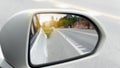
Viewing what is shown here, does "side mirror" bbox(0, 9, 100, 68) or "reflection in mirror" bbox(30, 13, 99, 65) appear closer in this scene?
"side mirror" bbox(0, 9, 100, 68)

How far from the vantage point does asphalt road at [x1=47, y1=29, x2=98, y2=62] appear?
723 mm

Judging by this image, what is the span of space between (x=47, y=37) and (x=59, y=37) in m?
0.06

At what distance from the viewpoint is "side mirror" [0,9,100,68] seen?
1.78ft

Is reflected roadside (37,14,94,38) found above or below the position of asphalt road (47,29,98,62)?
above

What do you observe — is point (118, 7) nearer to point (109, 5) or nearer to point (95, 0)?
point (109, 5)

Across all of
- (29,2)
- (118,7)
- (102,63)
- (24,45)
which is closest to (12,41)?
(24,45)

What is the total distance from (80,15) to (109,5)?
64cm

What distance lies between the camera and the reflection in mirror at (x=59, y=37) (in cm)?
67

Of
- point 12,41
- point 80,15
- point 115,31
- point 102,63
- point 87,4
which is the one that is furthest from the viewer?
point 87,4

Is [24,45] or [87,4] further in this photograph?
[87,4]

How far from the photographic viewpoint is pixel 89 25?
0.76 meters

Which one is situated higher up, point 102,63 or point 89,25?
point 89,25

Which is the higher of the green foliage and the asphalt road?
the green foliage

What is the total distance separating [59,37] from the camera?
2.49 feet
